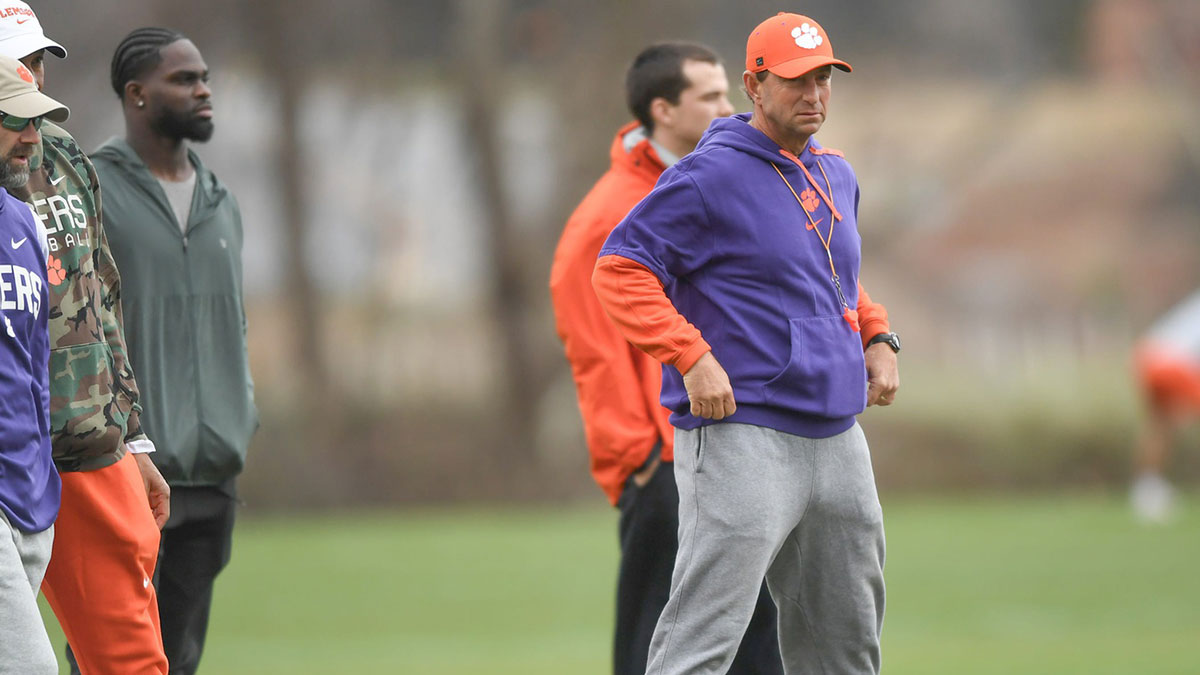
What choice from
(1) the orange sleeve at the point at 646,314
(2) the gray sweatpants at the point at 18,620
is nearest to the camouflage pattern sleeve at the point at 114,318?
(2) the gray sweatpants at the point at 18,620

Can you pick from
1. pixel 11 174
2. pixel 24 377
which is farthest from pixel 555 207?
pixel 24 377

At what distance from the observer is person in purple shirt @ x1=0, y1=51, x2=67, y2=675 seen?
148 inches

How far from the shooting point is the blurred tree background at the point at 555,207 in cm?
1941

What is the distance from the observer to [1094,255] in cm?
2059

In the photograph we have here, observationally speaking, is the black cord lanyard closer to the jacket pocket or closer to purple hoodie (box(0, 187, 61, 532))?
the jacket pocket

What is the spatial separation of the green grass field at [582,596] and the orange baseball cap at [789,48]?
208 inches

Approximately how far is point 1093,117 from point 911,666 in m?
13.9

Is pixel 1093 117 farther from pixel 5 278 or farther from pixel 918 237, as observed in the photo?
pixel 5 278

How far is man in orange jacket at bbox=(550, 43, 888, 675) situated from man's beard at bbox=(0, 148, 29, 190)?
1.85 meters

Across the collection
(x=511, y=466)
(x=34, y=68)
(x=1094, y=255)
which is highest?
(x=34, y=68)

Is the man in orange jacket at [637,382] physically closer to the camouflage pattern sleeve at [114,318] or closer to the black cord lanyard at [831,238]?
the black cord lanyard at [831,238]

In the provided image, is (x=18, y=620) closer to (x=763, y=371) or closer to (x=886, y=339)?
(x=763, y=371)

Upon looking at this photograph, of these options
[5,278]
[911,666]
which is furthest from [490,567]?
[5,278]

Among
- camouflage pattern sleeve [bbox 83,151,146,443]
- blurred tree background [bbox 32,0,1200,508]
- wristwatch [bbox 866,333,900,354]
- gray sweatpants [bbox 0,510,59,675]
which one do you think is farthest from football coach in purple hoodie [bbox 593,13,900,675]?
blurred tree background [bbox 32,0,1200,508]
